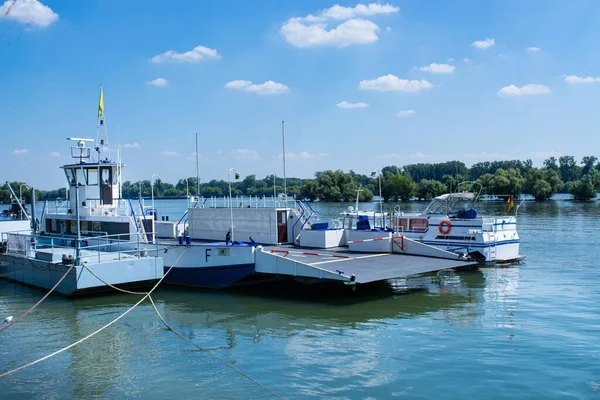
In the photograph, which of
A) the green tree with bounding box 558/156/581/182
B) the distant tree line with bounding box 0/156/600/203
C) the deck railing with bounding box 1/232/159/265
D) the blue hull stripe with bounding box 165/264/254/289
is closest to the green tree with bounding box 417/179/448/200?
the distant tree line with bounding box 0/156/600/203

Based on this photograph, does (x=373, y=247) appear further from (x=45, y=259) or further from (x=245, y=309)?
(x=45, y=259)

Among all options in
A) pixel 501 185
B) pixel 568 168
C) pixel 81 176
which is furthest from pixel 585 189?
pixel 81 176

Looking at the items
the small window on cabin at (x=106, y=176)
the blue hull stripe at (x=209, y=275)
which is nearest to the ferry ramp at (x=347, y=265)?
the blue hull stripe at (x=209, y=275)

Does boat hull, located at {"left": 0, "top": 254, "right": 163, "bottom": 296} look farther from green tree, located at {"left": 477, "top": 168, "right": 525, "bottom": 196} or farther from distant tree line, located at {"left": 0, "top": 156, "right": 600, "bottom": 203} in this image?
green tree, located at {"left": 477, "top": 168, "right": 525, "bottom": 196}

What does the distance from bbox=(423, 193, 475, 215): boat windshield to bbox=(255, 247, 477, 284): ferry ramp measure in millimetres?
9316

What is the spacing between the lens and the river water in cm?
969

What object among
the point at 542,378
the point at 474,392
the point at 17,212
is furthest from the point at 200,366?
the point at 17,212

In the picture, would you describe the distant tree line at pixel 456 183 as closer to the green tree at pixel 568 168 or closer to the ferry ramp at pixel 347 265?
the green tree at pixel 568 168

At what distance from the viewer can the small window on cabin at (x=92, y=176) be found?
2344 cm

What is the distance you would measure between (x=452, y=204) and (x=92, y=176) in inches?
737

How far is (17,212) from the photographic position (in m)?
29.6

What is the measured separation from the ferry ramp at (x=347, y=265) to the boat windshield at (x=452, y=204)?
932cm

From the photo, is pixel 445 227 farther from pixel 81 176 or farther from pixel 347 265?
pixel 81 176

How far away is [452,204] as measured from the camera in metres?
28.5
